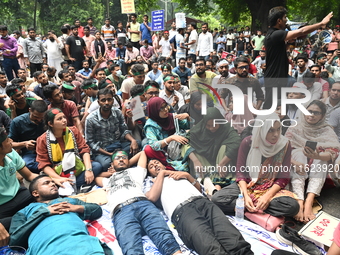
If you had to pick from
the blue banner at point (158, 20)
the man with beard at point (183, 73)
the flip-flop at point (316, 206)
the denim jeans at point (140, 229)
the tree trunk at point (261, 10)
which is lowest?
the flip-flop at point (316, 206)

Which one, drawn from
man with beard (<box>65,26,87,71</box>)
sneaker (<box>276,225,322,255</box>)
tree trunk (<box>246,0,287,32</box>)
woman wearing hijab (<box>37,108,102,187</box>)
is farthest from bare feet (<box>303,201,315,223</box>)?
tree trunk (<box>246,0,287,32</box>)

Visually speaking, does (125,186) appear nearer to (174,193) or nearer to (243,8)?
(174,193)

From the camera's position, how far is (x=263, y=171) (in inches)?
120

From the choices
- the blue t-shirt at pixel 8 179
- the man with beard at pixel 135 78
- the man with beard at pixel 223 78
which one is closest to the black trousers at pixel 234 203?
the man with beard at pixel 223 78

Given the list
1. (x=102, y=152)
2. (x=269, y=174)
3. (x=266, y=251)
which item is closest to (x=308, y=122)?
(x=269, y=174)

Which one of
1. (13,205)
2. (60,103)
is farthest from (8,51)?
(13,205)

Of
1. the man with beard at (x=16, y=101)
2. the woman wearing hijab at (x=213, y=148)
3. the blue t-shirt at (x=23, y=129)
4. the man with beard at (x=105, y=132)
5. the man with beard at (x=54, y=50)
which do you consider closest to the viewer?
the woman wearing hijab at (x=213, y=148)

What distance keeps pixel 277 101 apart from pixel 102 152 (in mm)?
2481

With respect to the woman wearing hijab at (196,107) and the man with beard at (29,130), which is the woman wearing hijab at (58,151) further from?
the woman wearing hijab at (196,107)

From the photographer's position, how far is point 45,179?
2.73 meters

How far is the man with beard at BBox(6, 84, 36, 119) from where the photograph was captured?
409 centimetres

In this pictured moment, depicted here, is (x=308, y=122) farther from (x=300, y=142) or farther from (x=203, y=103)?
(x=203, y=103)

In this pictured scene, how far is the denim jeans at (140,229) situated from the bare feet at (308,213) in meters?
1.42

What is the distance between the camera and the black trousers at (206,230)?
2.26m
